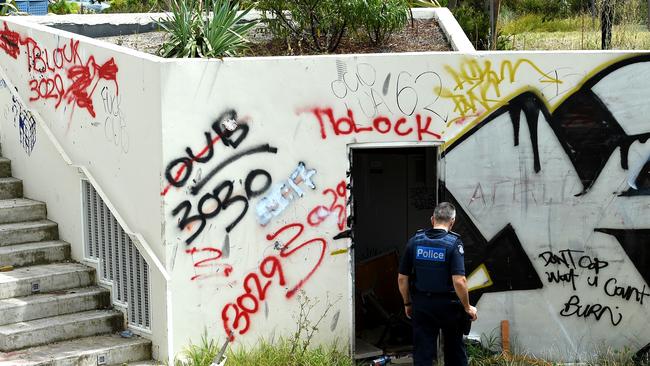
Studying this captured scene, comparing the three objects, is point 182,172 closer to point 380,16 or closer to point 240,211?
point 240,211

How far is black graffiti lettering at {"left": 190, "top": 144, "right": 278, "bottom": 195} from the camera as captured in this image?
28.6 feet

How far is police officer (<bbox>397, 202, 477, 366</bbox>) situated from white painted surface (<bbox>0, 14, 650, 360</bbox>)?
1.17m

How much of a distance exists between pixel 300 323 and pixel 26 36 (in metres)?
4.23

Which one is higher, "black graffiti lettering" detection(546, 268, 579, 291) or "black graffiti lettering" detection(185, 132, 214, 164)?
"black graffiti lettering" detection(185, 132, 214, 164)

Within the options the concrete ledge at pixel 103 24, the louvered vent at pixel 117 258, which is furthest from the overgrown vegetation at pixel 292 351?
the concrete ledge at pixel 103 24

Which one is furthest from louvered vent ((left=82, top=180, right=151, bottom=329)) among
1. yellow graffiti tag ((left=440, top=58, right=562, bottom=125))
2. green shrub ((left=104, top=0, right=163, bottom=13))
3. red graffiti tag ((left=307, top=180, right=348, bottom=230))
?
green shrub ((left=104, top=0, right=163, bottom=13))

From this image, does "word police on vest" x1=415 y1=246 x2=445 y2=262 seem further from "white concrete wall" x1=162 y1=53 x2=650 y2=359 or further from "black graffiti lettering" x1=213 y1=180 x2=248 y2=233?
"black graffiti lettering" x1=213 y1=180 x2=248 y2=233

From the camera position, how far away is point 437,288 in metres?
8.01

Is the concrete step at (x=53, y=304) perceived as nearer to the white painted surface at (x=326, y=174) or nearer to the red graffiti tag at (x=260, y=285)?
the white painted surface at (x=326, y=174)

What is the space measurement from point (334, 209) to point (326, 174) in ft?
1.07

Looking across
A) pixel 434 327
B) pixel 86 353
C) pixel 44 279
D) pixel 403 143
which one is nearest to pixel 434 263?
pixel 434 327

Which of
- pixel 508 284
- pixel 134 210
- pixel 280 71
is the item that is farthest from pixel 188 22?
pixel 508 284

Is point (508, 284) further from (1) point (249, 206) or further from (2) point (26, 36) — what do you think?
(2) point (26, 36)

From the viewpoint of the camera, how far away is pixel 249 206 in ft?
29.2
